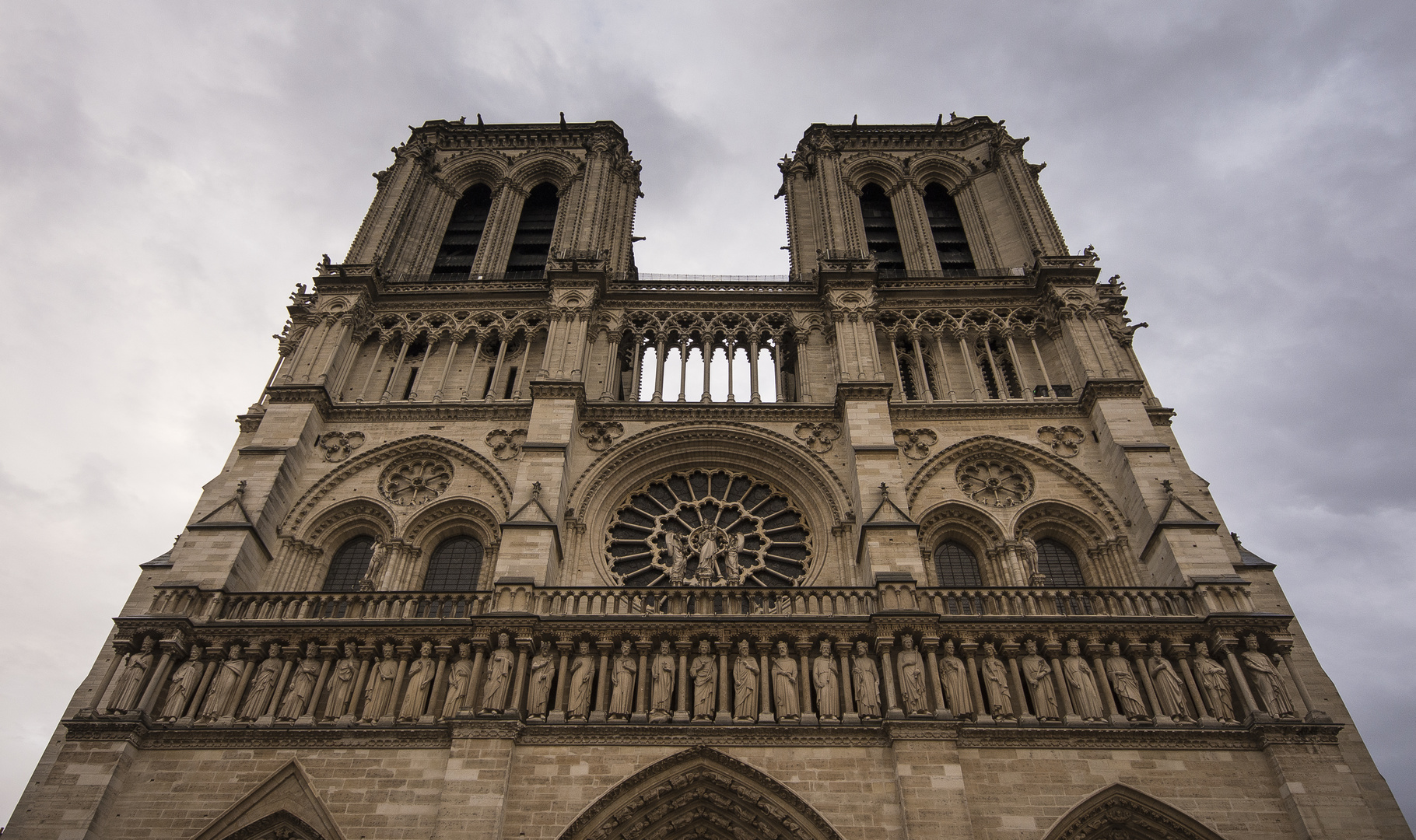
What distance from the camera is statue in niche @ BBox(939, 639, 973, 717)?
13656 millimetres

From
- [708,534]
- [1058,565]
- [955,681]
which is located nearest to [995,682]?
[955,681]

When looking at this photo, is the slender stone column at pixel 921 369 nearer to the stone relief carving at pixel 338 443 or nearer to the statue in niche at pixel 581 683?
the statue in niche at pixel 581 683

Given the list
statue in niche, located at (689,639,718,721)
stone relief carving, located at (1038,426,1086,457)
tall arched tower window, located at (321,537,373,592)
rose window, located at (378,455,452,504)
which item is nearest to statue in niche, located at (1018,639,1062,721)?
statue in niche, located at (689,639,718,721)

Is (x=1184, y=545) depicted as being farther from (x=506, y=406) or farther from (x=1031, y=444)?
(x=506, y=406)

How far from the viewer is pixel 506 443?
63.2 feet

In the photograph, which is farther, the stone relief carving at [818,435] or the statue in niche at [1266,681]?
the stone relief carving at [818,435]

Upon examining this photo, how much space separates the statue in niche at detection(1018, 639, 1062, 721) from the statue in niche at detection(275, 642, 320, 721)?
1148 centimetres

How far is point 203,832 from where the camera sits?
1278 centimetres

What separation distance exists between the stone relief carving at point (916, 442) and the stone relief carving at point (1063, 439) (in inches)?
92.8

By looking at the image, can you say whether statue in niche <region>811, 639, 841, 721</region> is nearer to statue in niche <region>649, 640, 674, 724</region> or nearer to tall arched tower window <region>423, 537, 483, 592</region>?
statue in niche <region>649, 640, 674, 724</region>

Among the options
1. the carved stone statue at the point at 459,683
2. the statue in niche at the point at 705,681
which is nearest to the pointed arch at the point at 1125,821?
the statue in niche at the point at 705,681

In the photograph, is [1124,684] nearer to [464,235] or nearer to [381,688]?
[381,688]

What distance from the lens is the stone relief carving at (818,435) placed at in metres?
19.3

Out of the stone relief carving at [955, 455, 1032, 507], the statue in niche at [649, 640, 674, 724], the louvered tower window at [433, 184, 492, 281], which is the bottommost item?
the statue in niche at [649, 640, 674, 724]
